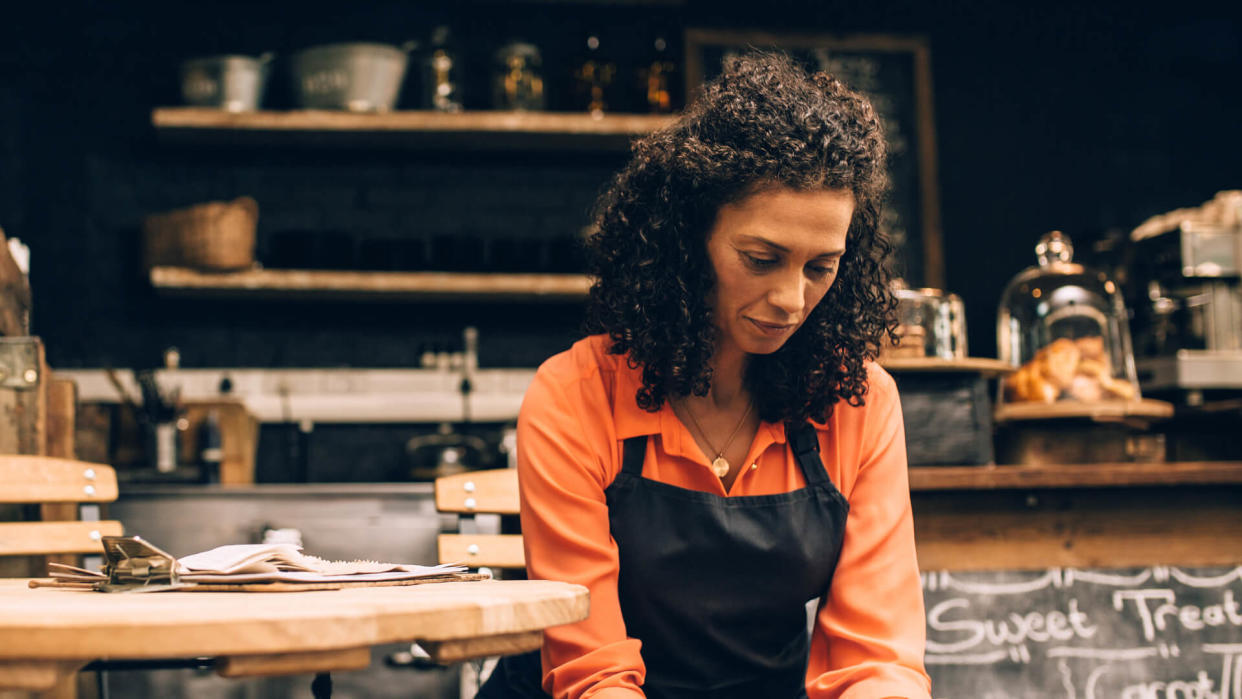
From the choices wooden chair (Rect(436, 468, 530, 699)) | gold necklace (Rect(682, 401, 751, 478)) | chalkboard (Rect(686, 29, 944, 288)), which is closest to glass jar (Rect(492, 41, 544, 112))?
chalkboard (Rect(686, 29, 944, 288))

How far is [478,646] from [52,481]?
105cm

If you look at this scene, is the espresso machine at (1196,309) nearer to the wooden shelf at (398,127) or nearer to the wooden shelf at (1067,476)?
the wooden shelf at (1067,476)

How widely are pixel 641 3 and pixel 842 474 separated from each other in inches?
111

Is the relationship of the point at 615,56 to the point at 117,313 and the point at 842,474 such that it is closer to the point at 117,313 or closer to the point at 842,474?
the point at 117,313

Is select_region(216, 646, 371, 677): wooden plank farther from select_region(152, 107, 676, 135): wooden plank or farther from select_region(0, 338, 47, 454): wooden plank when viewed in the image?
select_region(152, 107, 676, 135): wooden plank

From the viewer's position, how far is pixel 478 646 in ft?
2.98

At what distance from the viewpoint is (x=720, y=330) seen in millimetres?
1450

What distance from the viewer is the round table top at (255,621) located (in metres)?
0.76

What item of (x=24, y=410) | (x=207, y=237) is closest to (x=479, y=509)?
(x=24, y=410)

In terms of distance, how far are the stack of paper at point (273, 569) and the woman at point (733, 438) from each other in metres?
0.22

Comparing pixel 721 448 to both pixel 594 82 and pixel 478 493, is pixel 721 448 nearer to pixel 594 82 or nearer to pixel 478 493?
pixel 478 493

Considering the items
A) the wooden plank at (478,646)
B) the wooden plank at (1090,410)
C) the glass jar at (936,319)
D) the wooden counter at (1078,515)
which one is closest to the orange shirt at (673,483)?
the wooden plank at (478,646)

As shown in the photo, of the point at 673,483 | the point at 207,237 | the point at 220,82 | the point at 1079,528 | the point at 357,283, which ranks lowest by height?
the point at 1079,528

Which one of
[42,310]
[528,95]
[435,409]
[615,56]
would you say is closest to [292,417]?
[435,409]
